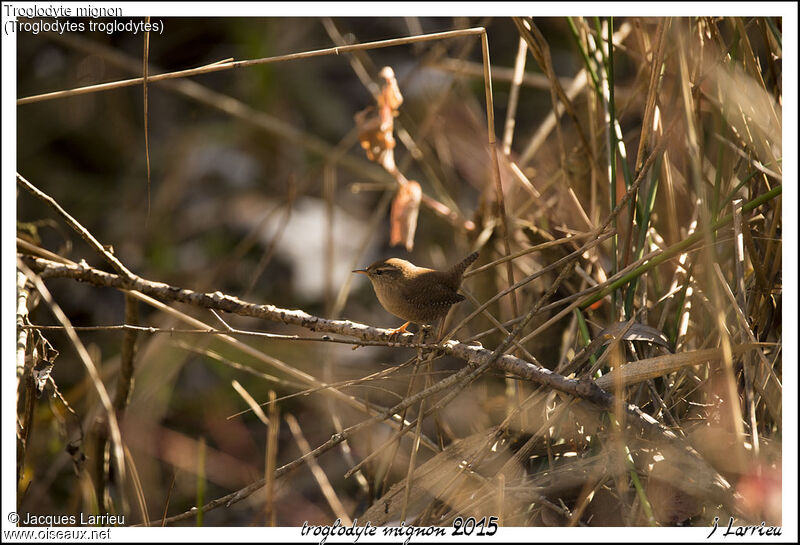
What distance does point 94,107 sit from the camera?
4.59 meters

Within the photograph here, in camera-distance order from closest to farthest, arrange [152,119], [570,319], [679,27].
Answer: [679,27] → [570,319] → [152,119]

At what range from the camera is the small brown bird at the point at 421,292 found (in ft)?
8.44

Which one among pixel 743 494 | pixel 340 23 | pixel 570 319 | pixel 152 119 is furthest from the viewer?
pixel 152 119

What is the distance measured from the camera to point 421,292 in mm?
2570

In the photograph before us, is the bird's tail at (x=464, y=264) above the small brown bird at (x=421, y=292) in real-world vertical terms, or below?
Answer: above

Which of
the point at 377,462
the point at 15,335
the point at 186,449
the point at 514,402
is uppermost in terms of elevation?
the point at 15,335

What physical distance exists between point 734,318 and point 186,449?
8.09 feet

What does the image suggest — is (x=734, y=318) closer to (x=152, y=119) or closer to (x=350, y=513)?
(x=350, y=513)

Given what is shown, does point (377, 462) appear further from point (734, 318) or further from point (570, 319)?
point (734, 318)

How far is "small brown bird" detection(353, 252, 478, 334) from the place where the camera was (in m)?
2.57

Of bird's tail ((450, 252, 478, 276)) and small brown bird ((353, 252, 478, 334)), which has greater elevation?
bird's tail ((450, 252, 478, 276))

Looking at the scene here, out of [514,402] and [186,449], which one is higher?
[514,402]

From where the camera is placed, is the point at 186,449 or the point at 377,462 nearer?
the point at 377,462

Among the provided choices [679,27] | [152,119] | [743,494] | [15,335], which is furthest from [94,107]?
[743,494]
